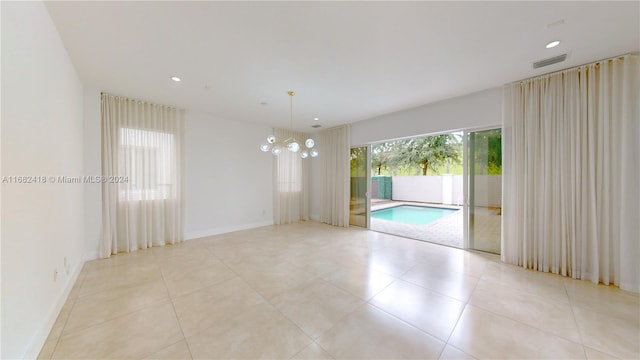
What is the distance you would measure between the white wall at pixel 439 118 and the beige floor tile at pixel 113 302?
4949mm

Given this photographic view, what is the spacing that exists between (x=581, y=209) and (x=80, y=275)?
6910mm

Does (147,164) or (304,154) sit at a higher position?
(304,154)

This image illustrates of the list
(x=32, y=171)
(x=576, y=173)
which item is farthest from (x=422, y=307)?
(x=32, y=171)

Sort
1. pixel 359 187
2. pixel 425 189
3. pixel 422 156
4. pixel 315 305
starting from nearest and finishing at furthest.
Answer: pixel 315 305 < pixel 359 187 < pixel 425 189 < pixel 422 156

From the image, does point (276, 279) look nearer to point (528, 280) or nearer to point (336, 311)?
point (336, 311)

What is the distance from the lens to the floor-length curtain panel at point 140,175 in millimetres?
3814

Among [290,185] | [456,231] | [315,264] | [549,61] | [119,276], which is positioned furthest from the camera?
[290,185]

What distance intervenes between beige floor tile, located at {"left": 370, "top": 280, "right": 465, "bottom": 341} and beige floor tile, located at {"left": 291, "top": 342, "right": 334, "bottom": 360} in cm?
85

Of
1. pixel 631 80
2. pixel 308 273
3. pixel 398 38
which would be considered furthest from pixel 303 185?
pixel 631 80

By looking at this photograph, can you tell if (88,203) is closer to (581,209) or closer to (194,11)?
(194,11)

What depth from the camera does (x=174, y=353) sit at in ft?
5.52

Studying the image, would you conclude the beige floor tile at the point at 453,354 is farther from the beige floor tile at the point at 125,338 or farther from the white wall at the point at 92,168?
the white wall at the point at 92,168

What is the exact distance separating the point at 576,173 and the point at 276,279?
4265mm

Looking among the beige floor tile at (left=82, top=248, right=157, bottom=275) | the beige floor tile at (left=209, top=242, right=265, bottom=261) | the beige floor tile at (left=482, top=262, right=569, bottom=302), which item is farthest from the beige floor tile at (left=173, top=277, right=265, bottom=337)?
the beige floor tile at (left=482, top=262, right=569, bottom=302)
